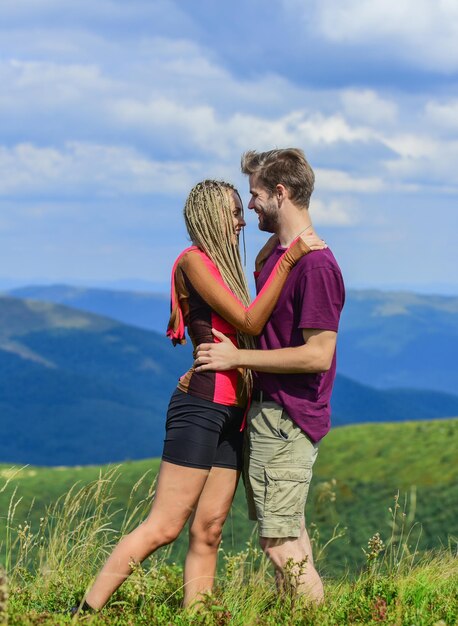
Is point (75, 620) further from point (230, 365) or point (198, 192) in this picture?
point (198, 192)

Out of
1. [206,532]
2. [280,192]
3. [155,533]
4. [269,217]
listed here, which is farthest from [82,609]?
[280,192]

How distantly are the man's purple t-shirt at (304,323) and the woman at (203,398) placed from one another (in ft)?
0.32

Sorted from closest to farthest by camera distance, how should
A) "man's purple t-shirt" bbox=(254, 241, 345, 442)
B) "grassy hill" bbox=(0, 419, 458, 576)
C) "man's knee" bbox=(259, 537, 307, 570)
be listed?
"man's purple t-shirt" bbox=(254, 241, 345, 442) < "man's knee" bbox=(259, 537, 307, 570) < "grassy hill" bbox=(0, 419, 458, 576)

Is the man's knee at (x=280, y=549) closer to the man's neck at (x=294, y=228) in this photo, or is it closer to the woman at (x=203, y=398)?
the woman at (x=203, y=398)

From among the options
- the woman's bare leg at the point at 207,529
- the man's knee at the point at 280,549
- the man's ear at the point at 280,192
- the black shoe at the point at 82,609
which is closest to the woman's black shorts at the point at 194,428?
the woman's bare leg at the point at 207,529

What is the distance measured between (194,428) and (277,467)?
501mm

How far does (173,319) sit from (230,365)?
465mm

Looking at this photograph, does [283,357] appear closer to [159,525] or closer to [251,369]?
[251,369]

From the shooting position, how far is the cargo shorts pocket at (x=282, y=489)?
15.6ft

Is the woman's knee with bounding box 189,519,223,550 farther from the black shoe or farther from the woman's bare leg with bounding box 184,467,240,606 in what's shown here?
the black shoe

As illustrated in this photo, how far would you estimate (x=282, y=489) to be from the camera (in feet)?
15.6

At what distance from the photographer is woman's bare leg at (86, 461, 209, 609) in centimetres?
477

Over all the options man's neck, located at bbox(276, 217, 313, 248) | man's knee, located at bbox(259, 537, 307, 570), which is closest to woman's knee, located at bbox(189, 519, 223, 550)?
man's knee, located at bbox(259, 537, 307, 570)

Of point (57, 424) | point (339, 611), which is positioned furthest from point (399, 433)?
point (57, 424)
